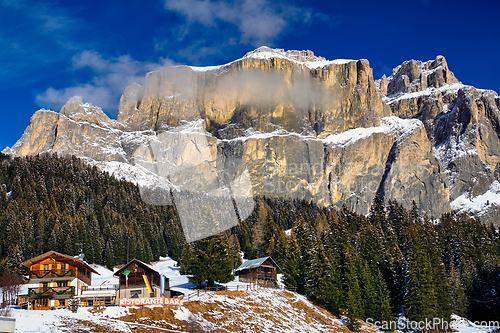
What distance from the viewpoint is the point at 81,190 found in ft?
364

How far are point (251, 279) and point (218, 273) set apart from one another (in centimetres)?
1171

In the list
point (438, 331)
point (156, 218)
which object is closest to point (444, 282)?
point (438, 331)

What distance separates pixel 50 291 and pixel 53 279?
160 centimetres

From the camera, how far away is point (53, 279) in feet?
132

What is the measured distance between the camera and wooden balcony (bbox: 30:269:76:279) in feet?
131

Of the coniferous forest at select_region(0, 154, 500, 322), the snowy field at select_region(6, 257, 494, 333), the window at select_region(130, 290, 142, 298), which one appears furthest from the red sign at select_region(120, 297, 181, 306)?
the coniferous forest at select_region(0, 154, 500, 322)

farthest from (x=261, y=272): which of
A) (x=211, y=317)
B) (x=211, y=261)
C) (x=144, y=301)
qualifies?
(x=144, y=301)

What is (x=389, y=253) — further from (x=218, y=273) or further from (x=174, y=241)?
(x=174, y=241)

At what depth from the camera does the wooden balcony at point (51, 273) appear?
39812 mm

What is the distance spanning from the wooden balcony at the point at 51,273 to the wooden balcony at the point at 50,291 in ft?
3.68

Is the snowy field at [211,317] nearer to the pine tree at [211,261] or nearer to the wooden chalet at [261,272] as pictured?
the pine tree at [211,261]

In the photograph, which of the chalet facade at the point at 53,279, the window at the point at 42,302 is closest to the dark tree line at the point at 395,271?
the chalet facade at the point at 53,279

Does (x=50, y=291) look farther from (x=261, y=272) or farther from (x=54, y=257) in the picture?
(x=261, y=272)

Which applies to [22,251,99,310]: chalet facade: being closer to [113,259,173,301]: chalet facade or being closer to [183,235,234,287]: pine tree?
[113,259,173,301]: chalet facade
